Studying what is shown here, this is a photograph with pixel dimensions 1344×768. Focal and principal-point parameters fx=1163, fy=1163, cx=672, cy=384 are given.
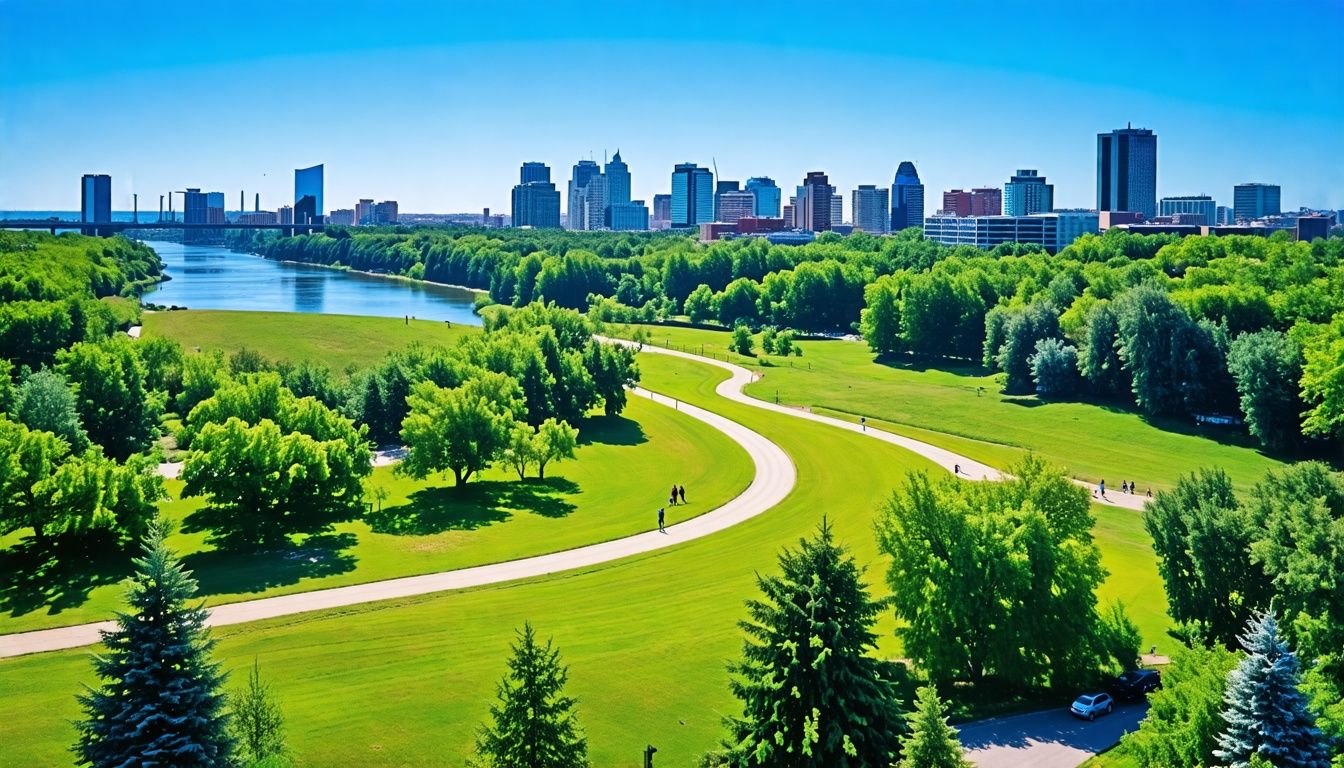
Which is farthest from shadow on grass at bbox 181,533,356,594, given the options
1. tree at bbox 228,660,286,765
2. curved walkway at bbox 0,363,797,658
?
tree at bbox 228,660,286,765

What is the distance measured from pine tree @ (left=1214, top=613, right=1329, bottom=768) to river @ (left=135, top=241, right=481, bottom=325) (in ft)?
313

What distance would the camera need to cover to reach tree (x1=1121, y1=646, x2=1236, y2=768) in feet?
63.0

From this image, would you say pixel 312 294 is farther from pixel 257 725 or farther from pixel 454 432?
pixel 257 725

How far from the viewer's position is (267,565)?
35.5m

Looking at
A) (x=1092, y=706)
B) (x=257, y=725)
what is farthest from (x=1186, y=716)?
(x=257, y=725)

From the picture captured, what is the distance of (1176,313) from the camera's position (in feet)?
212

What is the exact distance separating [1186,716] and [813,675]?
7007 mm

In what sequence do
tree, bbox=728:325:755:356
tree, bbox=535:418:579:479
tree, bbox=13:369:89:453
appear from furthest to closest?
tree, bbox=728:325:755:356
tree, bbox=535:418:579:479
tree, bbox=13:369:89:453

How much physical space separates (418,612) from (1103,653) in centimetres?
1740

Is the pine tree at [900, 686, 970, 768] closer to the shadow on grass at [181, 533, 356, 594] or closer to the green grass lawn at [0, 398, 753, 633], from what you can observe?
the green grass lawn at [0, 398, 753, 633]

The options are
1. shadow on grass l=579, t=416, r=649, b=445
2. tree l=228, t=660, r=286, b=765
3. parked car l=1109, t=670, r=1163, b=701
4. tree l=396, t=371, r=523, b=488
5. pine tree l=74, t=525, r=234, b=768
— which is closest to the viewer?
pine tree l=74, t=525, r=234, b=768

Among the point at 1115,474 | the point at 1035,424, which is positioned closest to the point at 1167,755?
the point at 1115,474

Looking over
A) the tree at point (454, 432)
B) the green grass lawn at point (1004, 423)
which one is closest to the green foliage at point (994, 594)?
the tree at point (454, 432)

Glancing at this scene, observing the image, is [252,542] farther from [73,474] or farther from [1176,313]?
[1176,313]
